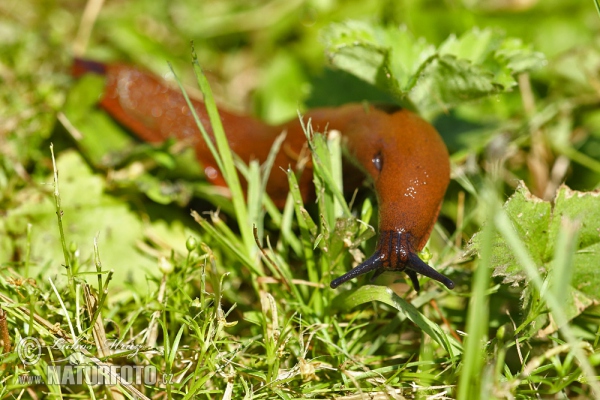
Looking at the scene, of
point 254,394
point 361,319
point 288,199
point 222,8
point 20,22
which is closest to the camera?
point 254,394

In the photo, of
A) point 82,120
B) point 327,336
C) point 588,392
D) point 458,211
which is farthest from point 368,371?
point 82,120

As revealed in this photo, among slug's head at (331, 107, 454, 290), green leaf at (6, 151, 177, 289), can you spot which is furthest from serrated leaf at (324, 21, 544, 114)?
green leaf at (6, 151, 177, 289)

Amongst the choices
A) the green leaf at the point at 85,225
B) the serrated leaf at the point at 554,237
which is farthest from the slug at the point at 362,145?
the green leaf at the point at 85,225

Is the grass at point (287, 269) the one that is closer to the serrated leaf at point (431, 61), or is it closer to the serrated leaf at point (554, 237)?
the serrated leaf at point (554, 237)

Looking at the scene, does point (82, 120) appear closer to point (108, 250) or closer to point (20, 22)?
point (108, 250)

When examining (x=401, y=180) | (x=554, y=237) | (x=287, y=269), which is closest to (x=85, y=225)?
(x=287, y=269)

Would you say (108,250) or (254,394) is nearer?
(254,394)
